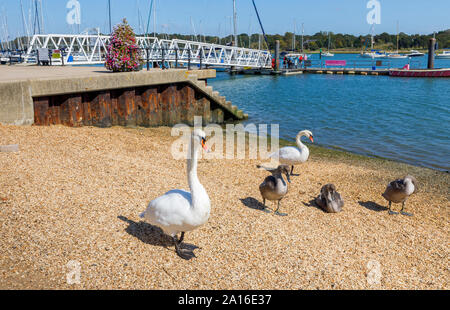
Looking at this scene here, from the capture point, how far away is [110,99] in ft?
44.1

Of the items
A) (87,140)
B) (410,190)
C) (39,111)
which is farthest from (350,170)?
(39,111)

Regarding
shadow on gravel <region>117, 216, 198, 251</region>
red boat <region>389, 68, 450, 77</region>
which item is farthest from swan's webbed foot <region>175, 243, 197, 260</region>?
red boat <region>389, 68, 450, 77</region>

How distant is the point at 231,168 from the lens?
1073cm

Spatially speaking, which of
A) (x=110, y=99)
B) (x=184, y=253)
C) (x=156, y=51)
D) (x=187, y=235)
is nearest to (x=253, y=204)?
(x=187, y=235)

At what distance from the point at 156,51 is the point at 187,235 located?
38111 mm

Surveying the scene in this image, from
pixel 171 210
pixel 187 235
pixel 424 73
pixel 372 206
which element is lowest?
pixel 372 206

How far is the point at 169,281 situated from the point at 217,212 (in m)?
2.25

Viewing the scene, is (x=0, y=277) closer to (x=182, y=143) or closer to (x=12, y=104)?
(x=12, y=104)

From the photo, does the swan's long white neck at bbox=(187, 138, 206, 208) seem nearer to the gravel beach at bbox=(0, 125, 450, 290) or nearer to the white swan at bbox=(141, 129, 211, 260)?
the white swan at bbox=(141, 129, 211, 260)

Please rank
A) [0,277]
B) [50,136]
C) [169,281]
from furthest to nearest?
[50,136], [169,281], [0,277]

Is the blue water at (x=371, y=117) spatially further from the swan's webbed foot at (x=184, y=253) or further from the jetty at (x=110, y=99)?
the swan's webbed foot at (x=184, y=253)

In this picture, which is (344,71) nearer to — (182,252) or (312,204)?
(312,204)

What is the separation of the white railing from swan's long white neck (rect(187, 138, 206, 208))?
2077 centimetres

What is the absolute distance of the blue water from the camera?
51.6 ft
